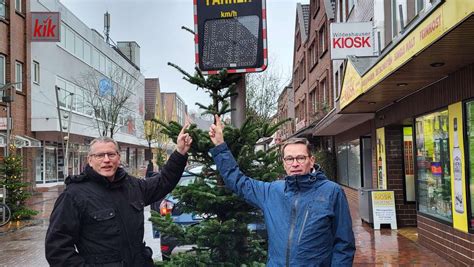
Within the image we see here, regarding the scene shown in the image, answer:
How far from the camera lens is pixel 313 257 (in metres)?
2.73

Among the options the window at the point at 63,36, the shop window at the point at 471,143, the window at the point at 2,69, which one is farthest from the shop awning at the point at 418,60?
the window at the point at 63,36

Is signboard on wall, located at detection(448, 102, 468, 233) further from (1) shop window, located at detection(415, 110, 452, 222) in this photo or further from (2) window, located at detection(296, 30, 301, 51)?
(2) window, located at detection(296, 30, 301, 51)

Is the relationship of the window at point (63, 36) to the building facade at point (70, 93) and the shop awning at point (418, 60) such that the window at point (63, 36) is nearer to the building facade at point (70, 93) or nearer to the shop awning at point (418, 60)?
the building facade at point (70, 93)

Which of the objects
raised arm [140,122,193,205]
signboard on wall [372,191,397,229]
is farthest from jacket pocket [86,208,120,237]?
signboard on wall [372,191,397,229]

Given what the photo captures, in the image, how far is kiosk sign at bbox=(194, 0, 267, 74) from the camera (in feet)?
13.0

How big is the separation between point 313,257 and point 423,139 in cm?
783

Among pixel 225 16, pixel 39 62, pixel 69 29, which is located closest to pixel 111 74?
pixel 69 29

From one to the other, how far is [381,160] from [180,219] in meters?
8.01

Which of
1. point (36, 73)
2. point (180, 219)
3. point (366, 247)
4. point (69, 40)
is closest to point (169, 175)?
point (180, 219)

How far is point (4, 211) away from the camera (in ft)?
43.0

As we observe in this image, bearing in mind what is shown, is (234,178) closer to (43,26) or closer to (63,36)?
(43,26)

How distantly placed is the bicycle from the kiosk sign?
1103cm

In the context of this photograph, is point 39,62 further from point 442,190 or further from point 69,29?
→ point 442,190

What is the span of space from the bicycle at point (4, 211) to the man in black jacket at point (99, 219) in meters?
11.4
